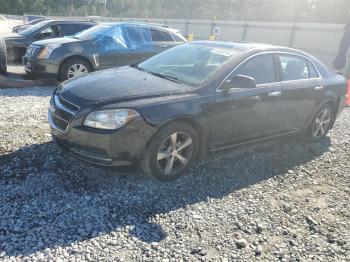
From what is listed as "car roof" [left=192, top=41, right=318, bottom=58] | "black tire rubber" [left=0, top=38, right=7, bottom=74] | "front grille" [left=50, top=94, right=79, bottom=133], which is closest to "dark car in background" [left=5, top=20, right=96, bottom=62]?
"black tire rubber" [left=0, top=38, right=7, bottom=74]

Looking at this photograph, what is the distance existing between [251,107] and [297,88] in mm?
1084

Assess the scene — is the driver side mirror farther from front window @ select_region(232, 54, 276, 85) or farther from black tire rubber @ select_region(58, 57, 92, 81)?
black tire rubber @ select_region(58, 57, 92, 81)

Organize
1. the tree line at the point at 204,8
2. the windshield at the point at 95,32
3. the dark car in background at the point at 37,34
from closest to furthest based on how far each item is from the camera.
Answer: the windshield at the point at 95,32 < the dark car in background at the point at 37,34 < the tree line at the point at 204,8

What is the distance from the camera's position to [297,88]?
521cm

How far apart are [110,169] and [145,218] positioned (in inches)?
26.2

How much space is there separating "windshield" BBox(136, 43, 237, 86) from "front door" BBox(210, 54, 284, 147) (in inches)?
10.6

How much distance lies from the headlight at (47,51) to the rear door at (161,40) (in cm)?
252

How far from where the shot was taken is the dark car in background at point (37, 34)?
34.5 ft

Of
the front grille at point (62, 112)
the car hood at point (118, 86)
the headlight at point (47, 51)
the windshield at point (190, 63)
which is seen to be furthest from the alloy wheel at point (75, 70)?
the front grille at point (62, 112)

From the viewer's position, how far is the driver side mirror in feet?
13.9

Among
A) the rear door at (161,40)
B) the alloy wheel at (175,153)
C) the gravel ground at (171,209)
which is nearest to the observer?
the gravel ground at (171,209)

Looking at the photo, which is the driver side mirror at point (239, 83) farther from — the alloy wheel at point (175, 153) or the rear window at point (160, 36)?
the rear window at point (160, 36)

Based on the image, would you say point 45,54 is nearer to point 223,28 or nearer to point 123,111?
point 123,111

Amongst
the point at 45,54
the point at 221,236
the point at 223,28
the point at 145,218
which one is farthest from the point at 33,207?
the point at 223,28
